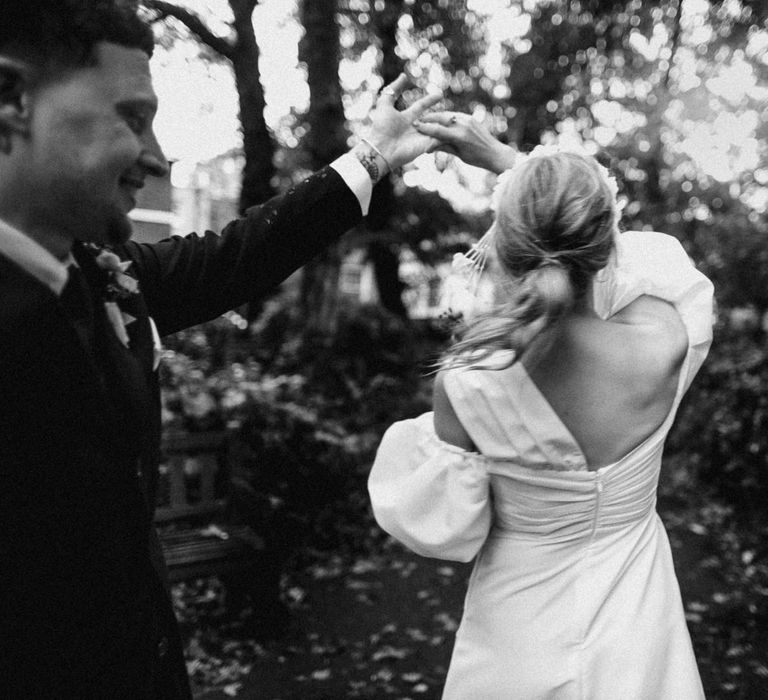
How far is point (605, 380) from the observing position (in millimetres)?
1797

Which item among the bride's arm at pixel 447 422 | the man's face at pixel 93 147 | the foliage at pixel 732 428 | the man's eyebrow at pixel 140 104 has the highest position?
the man's eyebrow at pixel 140 104

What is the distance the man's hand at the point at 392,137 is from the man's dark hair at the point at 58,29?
3.12 ft

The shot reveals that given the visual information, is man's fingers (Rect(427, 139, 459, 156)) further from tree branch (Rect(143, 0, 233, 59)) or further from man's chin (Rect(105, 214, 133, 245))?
tree branch (Rect(143, 0, 233, 59))

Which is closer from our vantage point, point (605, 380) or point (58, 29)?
point (58, 29)

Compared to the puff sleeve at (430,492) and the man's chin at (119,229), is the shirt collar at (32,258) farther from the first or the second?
the puff sleeve at (430,492)

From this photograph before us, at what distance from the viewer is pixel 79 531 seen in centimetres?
124

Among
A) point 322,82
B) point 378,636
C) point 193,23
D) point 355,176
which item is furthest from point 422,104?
point 322,82

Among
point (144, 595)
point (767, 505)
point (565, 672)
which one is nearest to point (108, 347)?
point (144, 595)

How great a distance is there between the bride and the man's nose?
789 millimetres

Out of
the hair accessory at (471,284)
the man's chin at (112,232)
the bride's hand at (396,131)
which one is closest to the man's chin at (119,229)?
the man's chin at (112,232)

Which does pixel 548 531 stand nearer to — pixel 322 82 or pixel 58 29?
pixel 58 29

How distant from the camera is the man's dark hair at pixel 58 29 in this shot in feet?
3.67

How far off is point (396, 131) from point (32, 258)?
4.24 feet

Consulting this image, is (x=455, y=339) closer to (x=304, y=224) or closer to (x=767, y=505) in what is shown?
(x=304, y=224)
